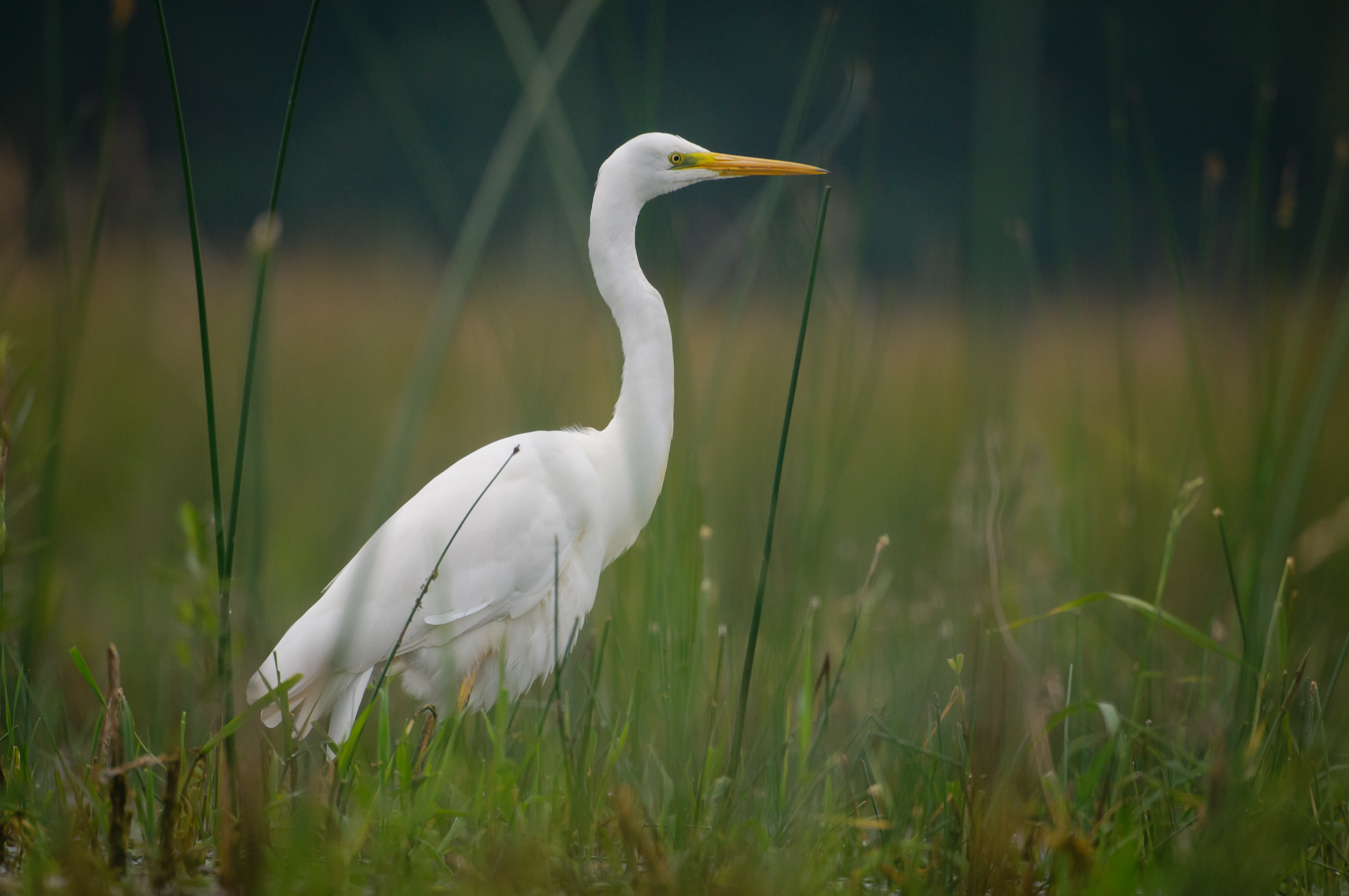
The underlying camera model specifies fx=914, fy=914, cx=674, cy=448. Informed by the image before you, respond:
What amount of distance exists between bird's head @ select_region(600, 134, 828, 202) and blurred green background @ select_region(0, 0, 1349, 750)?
Answer: 63 mm

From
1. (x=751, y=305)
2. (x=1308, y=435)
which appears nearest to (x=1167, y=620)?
(x=1308, y=435)

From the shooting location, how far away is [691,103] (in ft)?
15.0

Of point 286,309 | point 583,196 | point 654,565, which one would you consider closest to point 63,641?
point 286,309

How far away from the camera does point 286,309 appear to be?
3648 mm

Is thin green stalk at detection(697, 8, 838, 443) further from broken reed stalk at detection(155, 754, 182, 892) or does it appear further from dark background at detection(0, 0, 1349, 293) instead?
dark background at detection(0, 0, 1349, 293)

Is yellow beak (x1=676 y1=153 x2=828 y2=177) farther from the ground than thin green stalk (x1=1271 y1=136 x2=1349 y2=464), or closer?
farther from the ground

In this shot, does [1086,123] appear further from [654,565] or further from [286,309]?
[654,565]

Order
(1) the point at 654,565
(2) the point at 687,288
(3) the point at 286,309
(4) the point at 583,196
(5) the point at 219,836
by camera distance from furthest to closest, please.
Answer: (3) the point at 286,309 < (2) the point at 687,288 < (1) the point at 654,565 < (4) the point at 583,196 < (5) the point at 219,836

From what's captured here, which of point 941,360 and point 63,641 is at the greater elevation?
point 941,360

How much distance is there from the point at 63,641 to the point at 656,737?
1.92 meters

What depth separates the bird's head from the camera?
1.47m

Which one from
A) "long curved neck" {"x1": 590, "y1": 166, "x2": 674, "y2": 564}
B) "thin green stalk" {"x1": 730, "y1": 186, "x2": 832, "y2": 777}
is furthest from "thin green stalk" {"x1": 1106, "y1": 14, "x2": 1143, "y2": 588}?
"long curved neck" {"x1": 590, "y1": 166, "x2": 674, "y2": 564}

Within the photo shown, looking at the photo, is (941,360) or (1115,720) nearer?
(1115,720)

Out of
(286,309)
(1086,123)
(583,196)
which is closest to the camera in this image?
(583,196)
